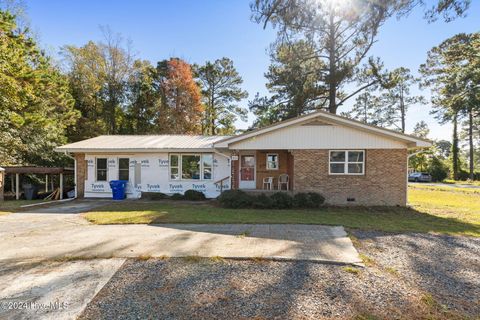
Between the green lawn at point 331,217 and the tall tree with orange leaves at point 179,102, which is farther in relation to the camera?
the tall tree with orange leaves at point 179,102

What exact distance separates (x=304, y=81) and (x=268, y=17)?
556 inches

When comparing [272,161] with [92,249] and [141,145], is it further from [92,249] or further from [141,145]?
[92,249]

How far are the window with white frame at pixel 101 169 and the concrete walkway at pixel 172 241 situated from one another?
6.53 metres

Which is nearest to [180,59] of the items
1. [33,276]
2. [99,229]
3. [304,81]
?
[304,81]

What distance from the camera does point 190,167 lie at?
1481 cm

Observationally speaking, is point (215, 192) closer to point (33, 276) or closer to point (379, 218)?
point (379, 218)

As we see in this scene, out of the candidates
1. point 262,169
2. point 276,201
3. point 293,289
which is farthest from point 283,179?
point 293,289

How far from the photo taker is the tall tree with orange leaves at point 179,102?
29297mm

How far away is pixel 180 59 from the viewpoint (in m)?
31.6

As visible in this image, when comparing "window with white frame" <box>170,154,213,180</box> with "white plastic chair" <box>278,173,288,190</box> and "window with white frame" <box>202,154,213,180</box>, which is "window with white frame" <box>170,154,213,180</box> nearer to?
"window with white frame" <box>202,154,213,180</box>

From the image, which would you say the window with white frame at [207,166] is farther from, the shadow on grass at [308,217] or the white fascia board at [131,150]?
the shadow on grass at [308,217]

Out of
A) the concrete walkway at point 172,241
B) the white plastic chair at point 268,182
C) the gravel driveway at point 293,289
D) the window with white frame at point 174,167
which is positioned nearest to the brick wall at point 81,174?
the window with white frame at point 174,167

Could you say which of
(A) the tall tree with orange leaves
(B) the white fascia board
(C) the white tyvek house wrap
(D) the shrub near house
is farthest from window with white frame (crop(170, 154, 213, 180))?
(A) the tall tree with orange leaves

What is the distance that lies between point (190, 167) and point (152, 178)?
6.85 feet
